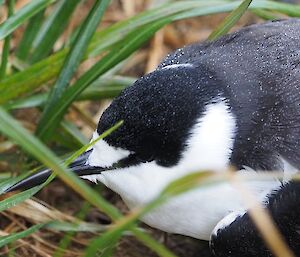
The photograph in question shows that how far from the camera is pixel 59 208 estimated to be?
110 inches

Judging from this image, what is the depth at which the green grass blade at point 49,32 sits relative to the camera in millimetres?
2789

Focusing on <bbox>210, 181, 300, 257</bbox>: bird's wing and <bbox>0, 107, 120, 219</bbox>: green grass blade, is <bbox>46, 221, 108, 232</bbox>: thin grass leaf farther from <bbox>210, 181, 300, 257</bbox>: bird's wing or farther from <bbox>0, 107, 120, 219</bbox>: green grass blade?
<bbox>0, 107, 120, 219</bbox>: green grass blade

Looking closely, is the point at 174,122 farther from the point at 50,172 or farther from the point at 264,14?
the point at 264,14

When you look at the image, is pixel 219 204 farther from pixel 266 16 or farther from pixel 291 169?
pixel 266 16

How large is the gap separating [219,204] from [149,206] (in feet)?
1.73

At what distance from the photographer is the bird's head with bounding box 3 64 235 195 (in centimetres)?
200

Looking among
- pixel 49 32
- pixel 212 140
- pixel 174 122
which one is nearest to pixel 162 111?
pixel 174 122

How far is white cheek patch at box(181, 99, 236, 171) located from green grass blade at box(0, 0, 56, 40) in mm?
760

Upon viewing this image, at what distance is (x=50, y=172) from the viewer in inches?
87.0

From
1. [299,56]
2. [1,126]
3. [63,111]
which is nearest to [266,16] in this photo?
[299,56]

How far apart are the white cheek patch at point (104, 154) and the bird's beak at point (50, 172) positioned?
0.05 ft

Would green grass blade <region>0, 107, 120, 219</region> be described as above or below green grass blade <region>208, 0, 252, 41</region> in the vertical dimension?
below

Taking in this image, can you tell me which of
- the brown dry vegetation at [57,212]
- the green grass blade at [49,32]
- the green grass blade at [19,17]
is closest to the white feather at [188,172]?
the brown dry vegetation at [57,212]

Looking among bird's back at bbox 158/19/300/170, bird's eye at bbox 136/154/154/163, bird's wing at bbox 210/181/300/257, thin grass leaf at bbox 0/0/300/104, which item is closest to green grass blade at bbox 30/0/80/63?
thin grass leaf at bbox 0/0/300/104
